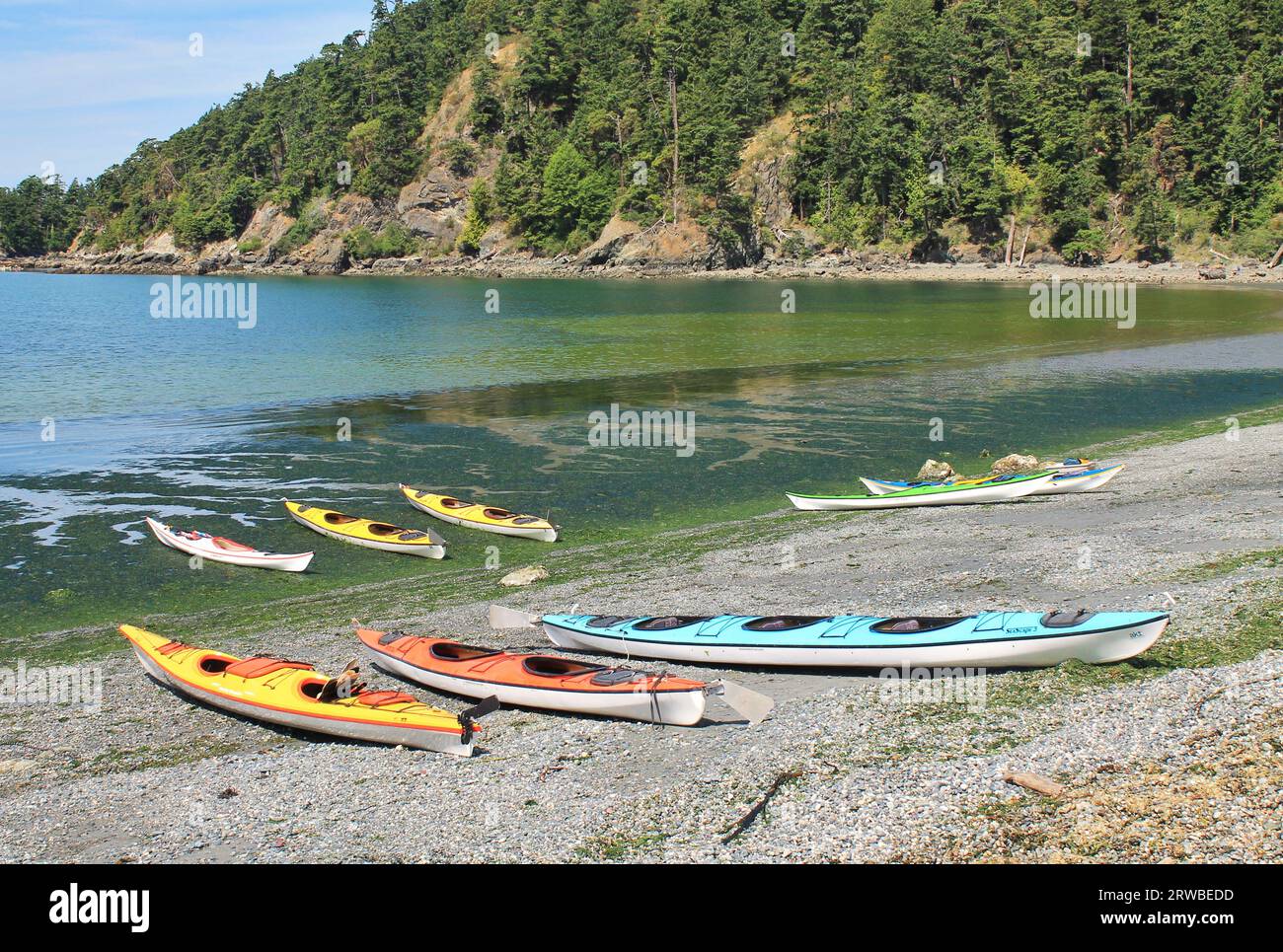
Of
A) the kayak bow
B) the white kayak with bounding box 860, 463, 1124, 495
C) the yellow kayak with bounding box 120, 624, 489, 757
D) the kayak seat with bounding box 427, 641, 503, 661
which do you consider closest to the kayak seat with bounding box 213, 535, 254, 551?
the yellow kayak with bounding box 120, 624, 489, 757

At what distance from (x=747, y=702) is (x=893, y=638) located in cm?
250

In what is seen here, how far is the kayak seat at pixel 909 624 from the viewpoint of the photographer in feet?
47.4

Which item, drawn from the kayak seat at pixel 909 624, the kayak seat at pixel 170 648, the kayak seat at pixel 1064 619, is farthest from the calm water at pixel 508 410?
the kayak seat at pixel 1064 619

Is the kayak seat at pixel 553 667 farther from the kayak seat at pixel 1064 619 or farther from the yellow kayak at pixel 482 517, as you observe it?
the yellow kayak at pixel 482 517

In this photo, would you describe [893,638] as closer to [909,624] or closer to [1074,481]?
[909,624]

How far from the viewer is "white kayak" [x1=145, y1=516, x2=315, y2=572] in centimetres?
2295

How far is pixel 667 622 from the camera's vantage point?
1598 centimetres

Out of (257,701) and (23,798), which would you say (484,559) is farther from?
(23,798)

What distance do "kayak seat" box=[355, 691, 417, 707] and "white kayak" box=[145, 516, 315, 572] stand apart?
1004cm

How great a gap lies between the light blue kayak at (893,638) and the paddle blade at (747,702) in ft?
5.49

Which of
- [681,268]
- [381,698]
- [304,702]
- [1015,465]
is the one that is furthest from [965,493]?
[681,268]

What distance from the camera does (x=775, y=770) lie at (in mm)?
11656

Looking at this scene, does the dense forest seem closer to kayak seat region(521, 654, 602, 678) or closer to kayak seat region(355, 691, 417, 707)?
kayak seat region(521, 654, 602, 678)

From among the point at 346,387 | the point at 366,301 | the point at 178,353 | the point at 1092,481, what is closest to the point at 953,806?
the point at 1092,481
